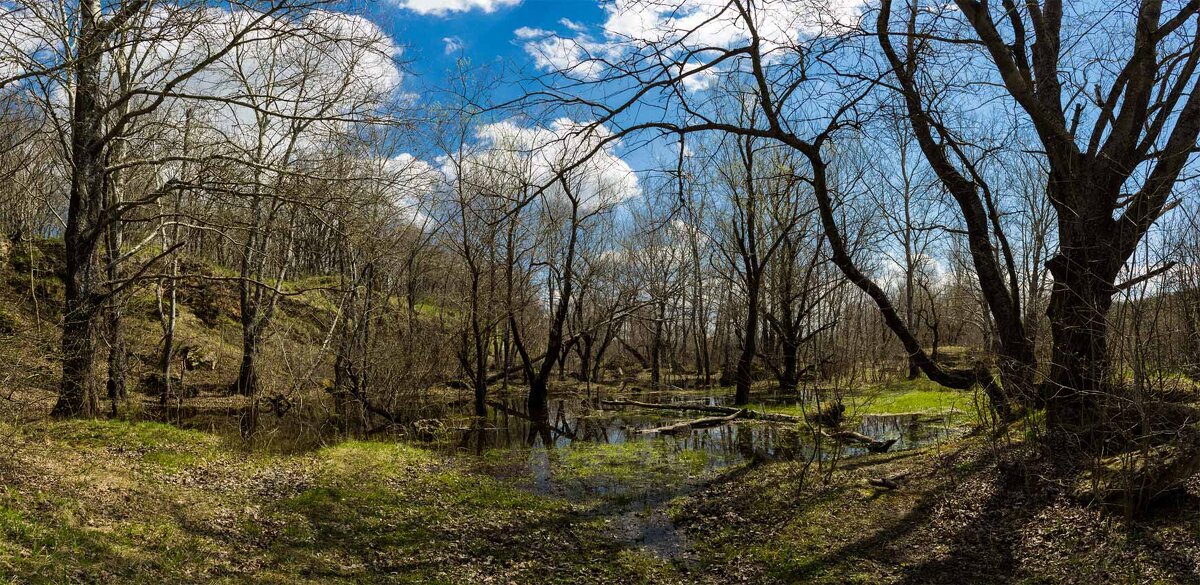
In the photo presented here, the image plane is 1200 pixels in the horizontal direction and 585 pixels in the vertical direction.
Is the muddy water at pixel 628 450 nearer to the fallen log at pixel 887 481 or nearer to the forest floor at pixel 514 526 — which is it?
the forest floor at pixel 514 526

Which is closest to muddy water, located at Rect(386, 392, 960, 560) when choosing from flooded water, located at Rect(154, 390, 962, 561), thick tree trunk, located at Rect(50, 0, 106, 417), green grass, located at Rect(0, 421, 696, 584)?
flooded water, located at Rect(154, 390, 962, 561)

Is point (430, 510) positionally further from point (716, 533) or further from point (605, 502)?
point (716, 533)

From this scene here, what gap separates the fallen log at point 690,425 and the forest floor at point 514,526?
5.40 metres

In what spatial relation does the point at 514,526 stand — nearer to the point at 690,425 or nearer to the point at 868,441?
the point at 868,441

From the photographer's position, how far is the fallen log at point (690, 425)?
53.7ft

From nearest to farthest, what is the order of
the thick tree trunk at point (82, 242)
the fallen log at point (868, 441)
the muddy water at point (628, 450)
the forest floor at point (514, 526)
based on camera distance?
the forest floor at point (514, 526)
the muddy water at point (628, 450)
the thick tree trunk at point (82, 242)
the fallen log at point (868, 441)

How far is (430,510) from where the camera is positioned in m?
9.55

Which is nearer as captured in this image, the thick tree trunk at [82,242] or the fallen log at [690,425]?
the thick tree trunk at [82,242]

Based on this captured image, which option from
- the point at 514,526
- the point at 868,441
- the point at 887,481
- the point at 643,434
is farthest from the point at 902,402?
the point at 514,526

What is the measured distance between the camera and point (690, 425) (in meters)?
16.9

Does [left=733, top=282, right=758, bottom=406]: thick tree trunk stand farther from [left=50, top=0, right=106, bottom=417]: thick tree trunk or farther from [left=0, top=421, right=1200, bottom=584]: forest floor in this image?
[left=50, top=0, right=106, bottom=417]: thick tree trunk

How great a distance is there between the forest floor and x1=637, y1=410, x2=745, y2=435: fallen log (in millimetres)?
5404

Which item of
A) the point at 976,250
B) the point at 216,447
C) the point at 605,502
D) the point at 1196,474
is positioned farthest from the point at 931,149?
the point at 216,447

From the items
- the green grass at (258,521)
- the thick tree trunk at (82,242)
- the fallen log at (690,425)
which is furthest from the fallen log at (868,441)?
the thick tree trunk at (82,242)
